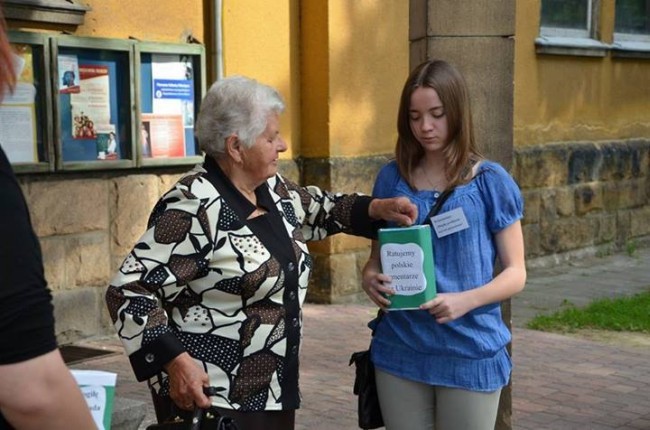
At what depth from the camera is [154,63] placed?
8023 millimetres

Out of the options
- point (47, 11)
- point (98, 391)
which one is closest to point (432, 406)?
point (98, 391)

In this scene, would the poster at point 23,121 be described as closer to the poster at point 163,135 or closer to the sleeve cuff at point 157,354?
the poster at point 163,135

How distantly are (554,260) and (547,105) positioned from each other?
62.6 inches

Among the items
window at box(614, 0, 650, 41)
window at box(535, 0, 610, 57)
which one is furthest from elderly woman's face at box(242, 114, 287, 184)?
window at box(614, 0, 650, 41)

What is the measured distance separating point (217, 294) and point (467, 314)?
0.76m

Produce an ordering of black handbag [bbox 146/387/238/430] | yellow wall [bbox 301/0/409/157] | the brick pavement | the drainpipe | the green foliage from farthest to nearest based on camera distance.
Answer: yellow wall [bbox 301/0/409/157]
the green foliage
the drainpipe
the brick pavement
black handbag [bbox 146/387/238/430]

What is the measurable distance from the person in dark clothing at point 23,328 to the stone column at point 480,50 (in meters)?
2.54

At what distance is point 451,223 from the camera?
3.37 m

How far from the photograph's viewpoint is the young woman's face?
11.2 ft

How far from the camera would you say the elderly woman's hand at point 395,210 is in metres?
3.40

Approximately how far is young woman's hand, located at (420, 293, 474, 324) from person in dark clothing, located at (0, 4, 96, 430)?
1.62m

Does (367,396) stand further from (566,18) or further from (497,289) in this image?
(566,18)

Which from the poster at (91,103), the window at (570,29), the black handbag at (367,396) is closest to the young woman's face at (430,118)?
the black handbag at (367,396)

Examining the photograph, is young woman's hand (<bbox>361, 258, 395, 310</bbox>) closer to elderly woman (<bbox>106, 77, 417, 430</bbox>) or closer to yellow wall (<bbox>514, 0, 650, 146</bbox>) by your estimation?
elderly woman (<bbox>106, 77, 417, 430</bbox>)
